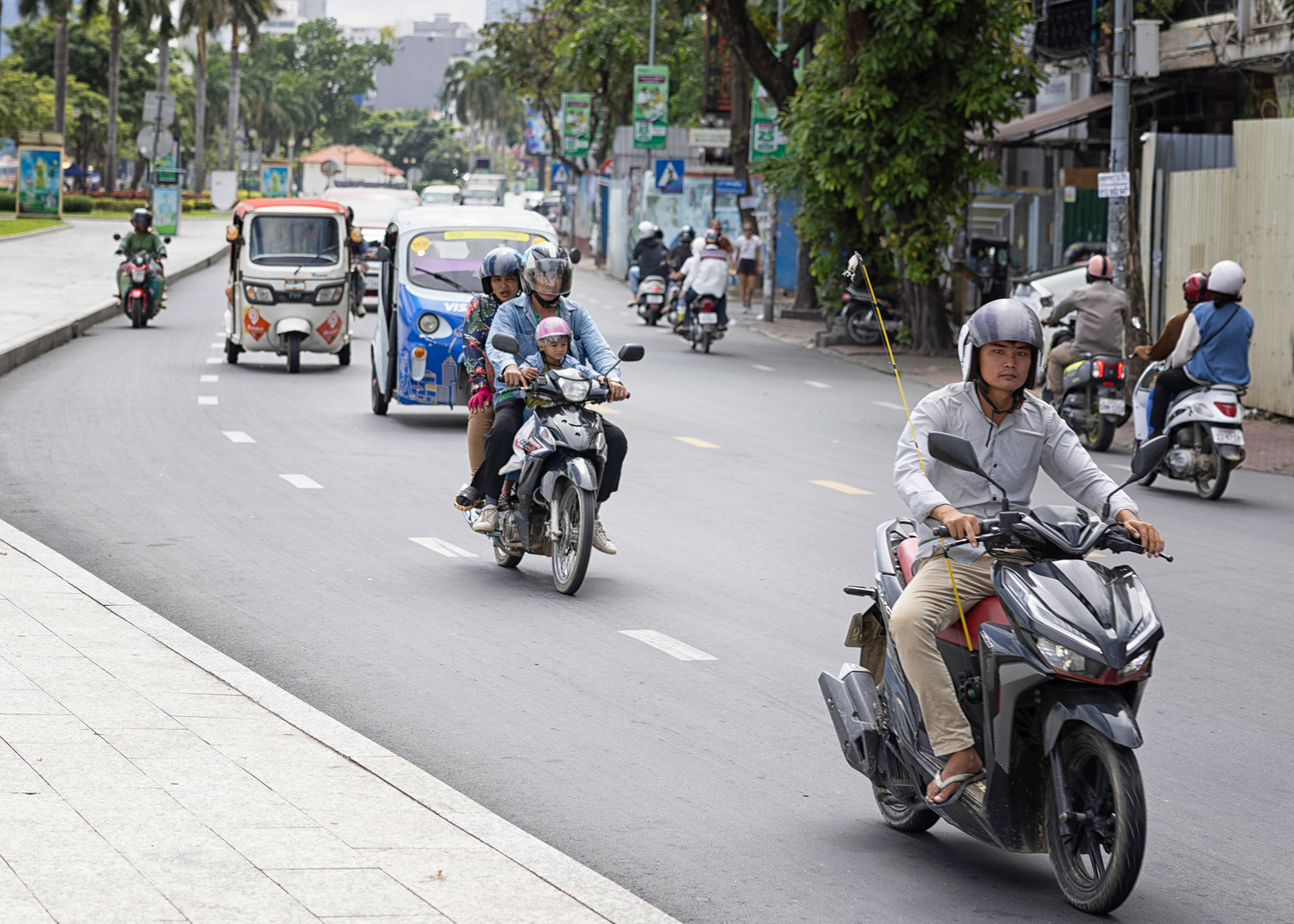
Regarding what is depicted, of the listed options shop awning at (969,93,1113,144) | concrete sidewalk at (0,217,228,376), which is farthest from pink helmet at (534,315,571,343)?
shop awning at (969,93,1113,144)

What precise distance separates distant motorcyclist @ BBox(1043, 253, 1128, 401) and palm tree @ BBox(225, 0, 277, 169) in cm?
7753

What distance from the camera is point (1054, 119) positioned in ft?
90.5

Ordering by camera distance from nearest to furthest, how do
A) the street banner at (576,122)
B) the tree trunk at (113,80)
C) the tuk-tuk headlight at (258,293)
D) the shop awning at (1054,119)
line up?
the tuk-tuk headlight at (258,293) → the shop awning at (1054,119) → the street banner at (576,122) → the tree trunk at (113,80)

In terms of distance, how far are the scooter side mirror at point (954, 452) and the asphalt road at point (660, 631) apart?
119cm

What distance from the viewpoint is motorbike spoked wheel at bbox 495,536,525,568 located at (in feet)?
31.3

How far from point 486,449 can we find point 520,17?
5776 centimetres

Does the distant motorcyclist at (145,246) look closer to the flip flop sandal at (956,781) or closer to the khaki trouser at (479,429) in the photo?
the khaki trouser at (479,429)

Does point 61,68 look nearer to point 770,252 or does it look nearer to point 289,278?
point 770,252

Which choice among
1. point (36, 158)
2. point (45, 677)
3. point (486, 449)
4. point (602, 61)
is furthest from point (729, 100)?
point (45, 677)

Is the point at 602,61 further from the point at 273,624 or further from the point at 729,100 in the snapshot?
the point at 273,624

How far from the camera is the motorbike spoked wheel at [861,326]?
2766 centimetres

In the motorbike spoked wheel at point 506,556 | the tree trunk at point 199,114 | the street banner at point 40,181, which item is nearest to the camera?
the motorbike spoked wheel at point 506,556

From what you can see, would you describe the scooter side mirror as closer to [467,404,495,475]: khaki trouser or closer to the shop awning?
[467,404,495,475]: khaki trouser

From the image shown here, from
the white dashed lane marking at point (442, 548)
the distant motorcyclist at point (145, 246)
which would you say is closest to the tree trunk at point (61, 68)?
the distant motorcyclist at point (145, 246)
